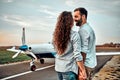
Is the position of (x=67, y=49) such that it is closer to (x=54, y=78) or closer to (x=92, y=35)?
(x=92, y=35)

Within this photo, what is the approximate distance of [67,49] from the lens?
6.59 ft

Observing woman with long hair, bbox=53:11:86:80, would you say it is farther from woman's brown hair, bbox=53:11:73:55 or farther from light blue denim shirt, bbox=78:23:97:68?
light blue denim shirt, bbox=78:23:97:68

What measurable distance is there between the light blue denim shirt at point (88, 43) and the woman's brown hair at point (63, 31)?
0.42ft

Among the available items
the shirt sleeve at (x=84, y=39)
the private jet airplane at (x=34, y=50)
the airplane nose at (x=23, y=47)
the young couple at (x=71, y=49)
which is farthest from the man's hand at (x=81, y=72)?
the airplane nose at (x=23, y=47)

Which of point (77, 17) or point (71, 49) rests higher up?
point (77, 17)

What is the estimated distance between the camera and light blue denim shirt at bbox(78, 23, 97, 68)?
6.86 feet

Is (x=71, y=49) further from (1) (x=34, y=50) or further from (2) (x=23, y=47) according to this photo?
(1) (x=34, y=50)

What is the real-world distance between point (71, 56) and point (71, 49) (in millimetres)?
47

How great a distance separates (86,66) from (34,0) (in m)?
6.13

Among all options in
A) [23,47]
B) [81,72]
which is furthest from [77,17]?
[23,47]

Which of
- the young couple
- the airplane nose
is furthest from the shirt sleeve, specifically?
the airplane nose

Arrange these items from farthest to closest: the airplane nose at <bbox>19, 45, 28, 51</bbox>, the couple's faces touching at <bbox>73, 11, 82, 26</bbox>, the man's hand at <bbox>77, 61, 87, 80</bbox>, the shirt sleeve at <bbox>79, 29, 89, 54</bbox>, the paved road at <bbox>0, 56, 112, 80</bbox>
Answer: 1. the airplane nose at <bbox>19, 45, 28, 51</bbox>
2. the paved road at <bbox>0, 56, 112, 80</bbox>
3. the couple's faces touching at <bbox>73, 11, 82, 26</bbox>
4. the shirt sleeve at <bbox>79, 29, 89, 54</bbox>
5. the man's hand at <bbox>77, 61, 87, 80</bbox>

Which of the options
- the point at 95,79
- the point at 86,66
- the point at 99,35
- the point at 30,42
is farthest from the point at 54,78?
the point at 86,66

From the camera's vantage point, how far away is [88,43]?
83.7 inches
